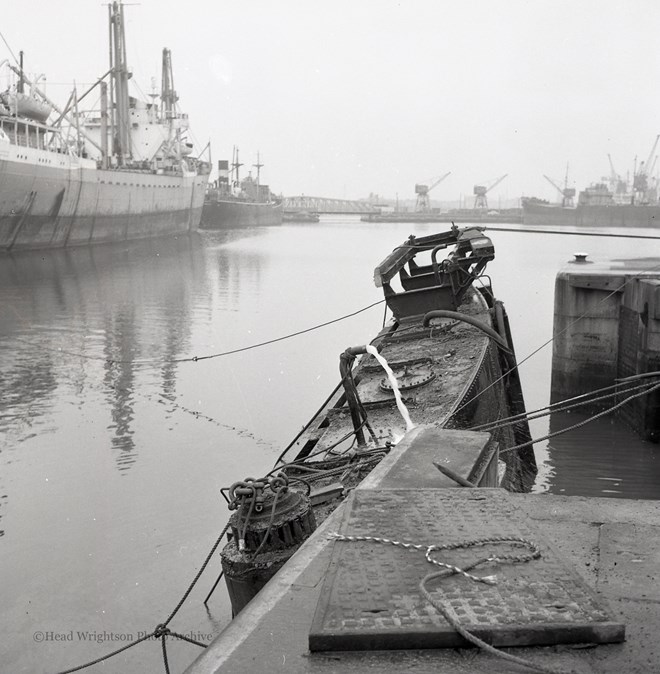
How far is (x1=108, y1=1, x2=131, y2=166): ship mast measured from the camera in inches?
2259

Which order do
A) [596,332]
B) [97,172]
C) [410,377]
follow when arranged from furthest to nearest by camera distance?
[97,172] < [596,332] < [410,377]

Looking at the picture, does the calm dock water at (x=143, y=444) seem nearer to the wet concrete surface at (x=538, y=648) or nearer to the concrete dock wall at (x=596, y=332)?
the concrete dock wall at (x=596, y=332)

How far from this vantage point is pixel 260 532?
509 centimetres

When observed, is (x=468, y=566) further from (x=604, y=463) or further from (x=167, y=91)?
(x=167, y=91)

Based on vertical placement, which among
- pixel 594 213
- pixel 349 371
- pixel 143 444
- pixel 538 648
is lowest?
pixel 143 444

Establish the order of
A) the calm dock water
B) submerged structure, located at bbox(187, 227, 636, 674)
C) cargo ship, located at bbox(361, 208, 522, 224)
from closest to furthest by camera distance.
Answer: submerged structure, located at bbox(187, 227, 636, 674)
the calm dock water
cargo ship, located at bbox(361, 208, 522, 224)

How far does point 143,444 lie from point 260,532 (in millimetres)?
7290

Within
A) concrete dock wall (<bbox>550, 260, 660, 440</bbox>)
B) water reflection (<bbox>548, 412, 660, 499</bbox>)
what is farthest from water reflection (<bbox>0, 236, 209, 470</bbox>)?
concrete dock wall (<bbox>550, 260, 660, 440</bbox>)

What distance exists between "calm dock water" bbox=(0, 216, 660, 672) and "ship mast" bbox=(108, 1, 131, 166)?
110 feet

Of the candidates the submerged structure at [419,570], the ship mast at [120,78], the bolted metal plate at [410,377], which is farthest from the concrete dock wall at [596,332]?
the ship mast at [120,78]

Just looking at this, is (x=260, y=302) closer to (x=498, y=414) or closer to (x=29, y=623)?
(x=498, y=414)

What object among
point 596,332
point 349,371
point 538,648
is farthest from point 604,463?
point 538,648

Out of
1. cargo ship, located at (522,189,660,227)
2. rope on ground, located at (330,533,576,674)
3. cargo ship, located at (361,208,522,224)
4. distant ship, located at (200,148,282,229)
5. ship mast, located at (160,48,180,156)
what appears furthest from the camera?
cargo ship, located at (361,208,522,224)

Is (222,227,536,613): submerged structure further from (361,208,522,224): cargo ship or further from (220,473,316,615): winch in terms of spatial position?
(361,208,522,224): cargo ship
